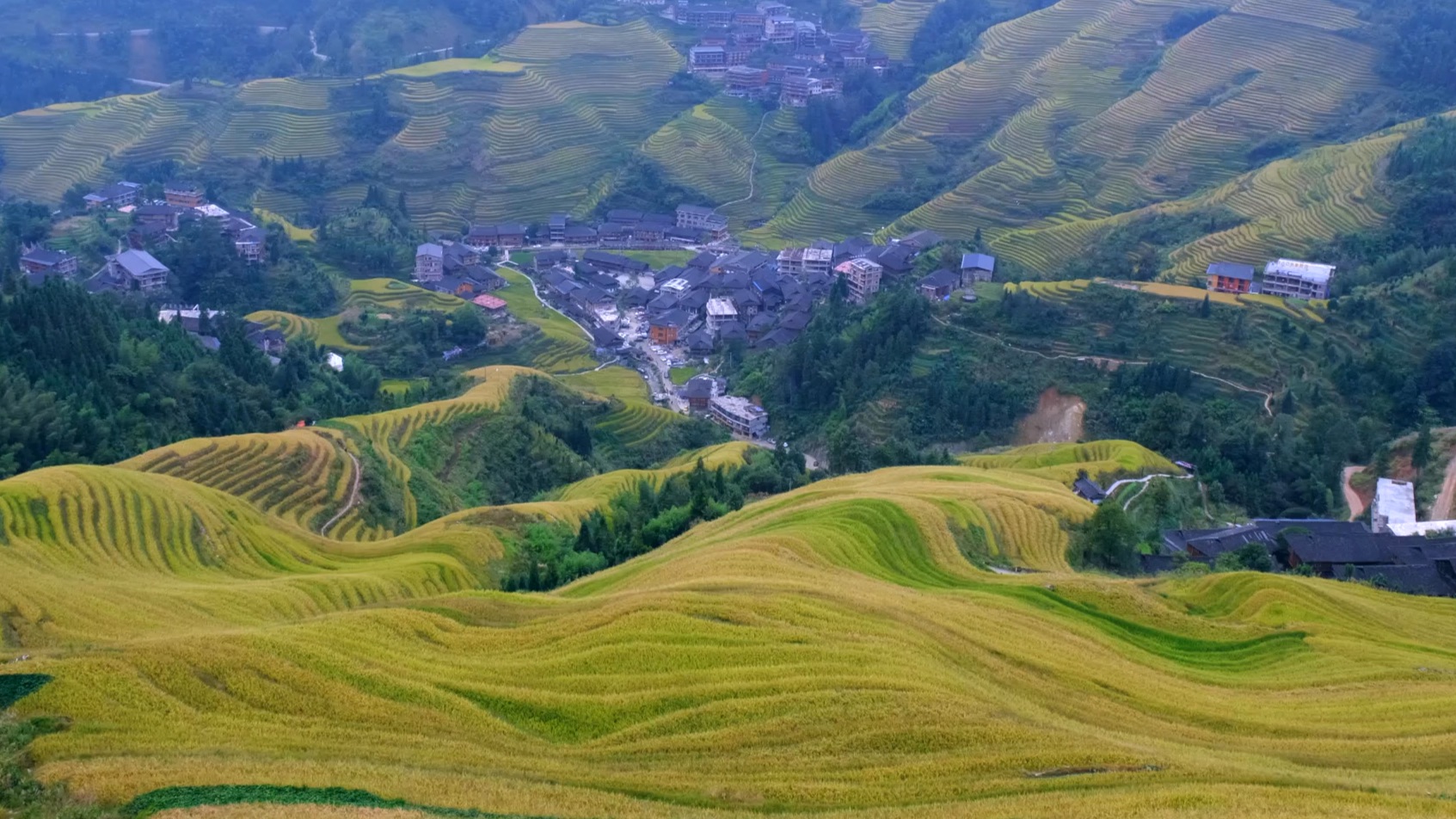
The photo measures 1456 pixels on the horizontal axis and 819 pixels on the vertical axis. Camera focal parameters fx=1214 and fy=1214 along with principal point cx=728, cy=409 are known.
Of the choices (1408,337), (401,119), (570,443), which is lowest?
(570,443)

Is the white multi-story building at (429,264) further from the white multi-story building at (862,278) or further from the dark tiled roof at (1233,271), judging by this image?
the dark tiled roof at (1233,271)

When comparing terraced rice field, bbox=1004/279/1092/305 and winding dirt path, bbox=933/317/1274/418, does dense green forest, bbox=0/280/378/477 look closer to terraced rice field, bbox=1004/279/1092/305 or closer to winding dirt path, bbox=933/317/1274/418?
winding dirt path, bbox=933/317/1274/418

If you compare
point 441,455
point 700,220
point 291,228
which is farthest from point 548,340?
point 441,455

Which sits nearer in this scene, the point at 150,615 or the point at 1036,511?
the point at 150,615

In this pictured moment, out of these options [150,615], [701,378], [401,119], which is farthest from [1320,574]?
[401,119]

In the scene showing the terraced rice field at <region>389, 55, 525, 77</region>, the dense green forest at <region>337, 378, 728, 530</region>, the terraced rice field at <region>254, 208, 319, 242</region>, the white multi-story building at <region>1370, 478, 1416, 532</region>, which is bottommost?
the dense green forest at <region>337, 378, 728, 530</region>

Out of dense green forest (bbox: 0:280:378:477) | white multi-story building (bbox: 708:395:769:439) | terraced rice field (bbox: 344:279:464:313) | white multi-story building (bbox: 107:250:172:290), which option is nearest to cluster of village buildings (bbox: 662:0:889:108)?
terraced rice field (bbox: 344:279:464:313)

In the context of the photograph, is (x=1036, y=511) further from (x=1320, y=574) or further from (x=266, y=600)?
(x=266, y=600)

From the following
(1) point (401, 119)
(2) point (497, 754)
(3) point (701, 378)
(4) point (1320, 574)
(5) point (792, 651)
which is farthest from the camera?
(1) point (401, 119)
